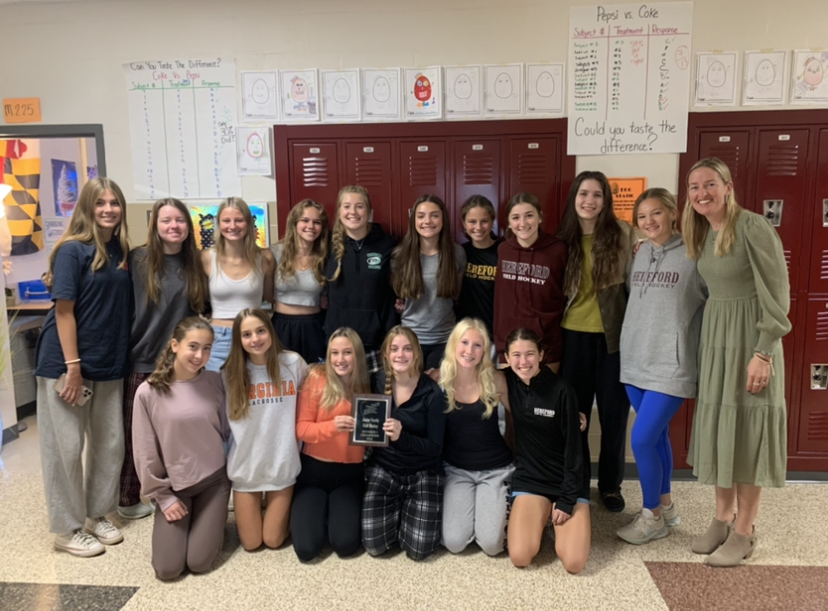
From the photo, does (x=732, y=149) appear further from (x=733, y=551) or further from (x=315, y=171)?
(x=315, y=171)

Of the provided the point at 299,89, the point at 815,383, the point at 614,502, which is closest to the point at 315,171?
the point at 299,89

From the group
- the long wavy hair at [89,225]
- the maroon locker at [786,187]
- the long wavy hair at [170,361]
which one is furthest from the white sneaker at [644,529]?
the long wavy hair at [89,225]

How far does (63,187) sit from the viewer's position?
4.92 m

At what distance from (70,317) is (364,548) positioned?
1.73m

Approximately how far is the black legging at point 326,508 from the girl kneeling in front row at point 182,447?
1.18 feet

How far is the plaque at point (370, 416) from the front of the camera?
258 centimetres

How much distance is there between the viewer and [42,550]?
2723 millimetres

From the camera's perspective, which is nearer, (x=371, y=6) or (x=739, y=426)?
(x=739, y=426)

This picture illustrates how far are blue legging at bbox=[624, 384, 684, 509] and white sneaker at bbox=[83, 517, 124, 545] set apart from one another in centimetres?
255

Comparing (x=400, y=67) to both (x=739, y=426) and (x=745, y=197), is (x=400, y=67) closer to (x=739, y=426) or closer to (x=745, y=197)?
(x=745, y=197)

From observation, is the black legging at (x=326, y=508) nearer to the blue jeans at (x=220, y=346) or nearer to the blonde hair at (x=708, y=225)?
the blue jeans at (x=220, y=346)

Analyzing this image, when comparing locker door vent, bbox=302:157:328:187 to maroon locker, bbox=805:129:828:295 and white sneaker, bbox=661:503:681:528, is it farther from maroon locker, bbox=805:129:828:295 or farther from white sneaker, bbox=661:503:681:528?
maroon locker, bbox=805:129:828:295

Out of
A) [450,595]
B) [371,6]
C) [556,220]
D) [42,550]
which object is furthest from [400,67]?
[42,550]

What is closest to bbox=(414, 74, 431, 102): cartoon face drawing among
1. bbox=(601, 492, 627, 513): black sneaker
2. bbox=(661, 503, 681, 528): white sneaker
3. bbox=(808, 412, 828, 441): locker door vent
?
bbox=(601, 492, 627, 513): black sneaker
